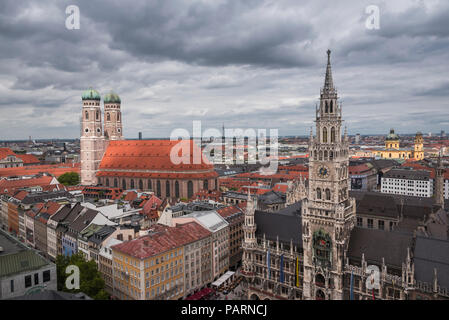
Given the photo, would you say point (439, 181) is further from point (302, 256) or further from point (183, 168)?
point (183, 168)

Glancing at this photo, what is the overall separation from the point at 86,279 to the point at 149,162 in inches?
3989

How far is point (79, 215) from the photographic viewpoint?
8631 centimetres

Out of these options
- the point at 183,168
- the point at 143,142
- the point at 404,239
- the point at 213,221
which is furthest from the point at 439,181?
the point at 143,142

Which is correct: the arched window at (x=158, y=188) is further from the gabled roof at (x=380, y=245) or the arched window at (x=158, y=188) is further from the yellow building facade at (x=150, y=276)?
the gabled roof at (x=380, y=245)

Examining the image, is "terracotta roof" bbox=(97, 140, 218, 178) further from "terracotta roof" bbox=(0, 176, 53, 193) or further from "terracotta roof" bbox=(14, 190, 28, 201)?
"terracotta roof" bbox=(14, 190, 28, 201)

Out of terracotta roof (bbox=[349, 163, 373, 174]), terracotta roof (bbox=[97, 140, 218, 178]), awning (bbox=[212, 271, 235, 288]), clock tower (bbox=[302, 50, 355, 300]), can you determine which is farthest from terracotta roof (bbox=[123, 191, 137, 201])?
terracotta roof (bbox=[349, 163, 373, 174])

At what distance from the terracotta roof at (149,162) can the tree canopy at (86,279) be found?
8342 cm

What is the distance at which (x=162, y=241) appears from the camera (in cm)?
6550

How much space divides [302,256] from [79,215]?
57.7 metres

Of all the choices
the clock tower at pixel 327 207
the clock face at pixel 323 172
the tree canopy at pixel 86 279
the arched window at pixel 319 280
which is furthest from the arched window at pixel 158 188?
the clock face at pixel 323 172

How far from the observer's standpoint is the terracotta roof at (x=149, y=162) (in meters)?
145

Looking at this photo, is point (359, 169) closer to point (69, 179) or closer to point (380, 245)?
point (380, 245)
